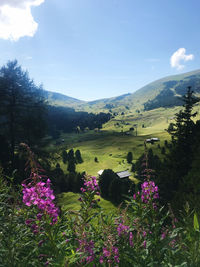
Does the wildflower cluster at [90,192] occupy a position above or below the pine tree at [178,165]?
above

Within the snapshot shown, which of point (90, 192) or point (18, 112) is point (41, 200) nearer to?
point (90, 192)

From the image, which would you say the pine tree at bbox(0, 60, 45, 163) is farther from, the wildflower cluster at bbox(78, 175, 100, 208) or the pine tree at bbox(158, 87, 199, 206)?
the wildflower cluster at bbox(78, 175, 100, 208)

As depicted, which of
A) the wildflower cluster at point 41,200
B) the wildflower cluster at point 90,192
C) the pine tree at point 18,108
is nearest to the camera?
the wildflower cluster at point 41,200

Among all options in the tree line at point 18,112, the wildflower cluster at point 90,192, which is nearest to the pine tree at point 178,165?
the tree line at point 18,112

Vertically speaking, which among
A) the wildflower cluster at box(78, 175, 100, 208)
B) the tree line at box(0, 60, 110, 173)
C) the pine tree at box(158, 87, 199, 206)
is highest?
the tree line at box(0, 60, 110, 173)

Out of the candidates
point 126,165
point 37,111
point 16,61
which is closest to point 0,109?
point 37,111

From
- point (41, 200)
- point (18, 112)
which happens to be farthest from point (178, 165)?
point (41, 200)

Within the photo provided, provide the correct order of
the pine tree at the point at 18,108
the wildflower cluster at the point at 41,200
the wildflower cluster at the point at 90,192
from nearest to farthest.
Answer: the wildflower cluster at the point at 41,200 → the wildflower cluster at the point at 90,192 → the pine tree at the point at 18,108

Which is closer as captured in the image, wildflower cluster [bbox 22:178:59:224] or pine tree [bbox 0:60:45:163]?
wildflower cluster [bbox 22:178:59:224]

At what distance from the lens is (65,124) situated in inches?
6929

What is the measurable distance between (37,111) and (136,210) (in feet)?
64.3

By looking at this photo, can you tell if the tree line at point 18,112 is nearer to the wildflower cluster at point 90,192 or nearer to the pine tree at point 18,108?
the pine tree at point 18,108

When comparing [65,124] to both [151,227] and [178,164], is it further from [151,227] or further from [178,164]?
[151,227]

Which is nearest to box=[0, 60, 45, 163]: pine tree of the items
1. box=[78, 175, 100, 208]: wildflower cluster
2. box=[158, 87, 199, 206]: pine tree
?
box=[158, 87, 199, 206]: pine tree
